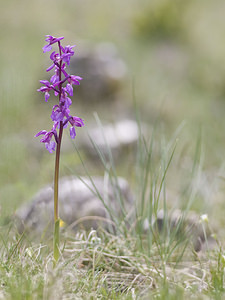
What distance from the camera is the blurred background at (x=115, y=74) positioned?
4109 mm

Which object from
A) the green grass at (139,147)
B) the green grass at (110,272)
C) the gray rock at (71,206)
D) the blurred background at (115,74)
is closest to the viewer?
the green grass at (110,272)

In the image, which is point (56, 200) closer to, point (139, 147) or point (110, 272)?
Result: point (110, 272)

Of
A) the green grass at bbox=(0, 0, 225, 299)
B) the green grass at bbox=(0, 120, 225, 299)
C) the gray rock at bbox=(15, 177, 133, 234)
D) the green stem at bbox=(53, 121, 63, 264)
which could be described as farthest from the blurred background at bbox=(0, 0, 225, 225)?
the green stem at bbox=(53, 121, 63, 264)

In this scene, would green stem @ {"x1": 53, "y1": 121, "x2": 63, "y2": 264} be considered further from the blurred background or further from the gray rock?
the gray rock

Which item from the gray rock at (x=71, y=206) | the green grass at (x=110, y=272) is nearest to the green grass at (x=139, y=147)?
the green grass at (x=110, y=272)

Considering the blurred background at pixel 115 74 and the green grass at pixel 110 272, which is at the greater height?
the blurred background at pixel 115 74

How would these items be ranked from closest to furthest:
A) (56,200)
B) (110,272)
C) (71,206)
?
(56,200), (110,272), (71,206)

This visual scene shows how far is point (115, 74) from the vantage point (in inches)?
262

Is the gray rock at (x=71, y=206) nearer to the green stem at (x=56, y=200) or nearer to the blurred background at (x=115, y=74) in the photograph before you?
the blurred background at (x=115, y=74)

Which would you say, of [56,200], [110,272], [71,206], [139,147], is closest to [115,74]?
[71,206]

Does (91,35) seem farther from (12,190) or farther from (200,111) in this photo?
(12,190)

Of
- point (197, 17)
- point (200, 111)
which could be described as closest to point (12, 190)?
point (200, 111)

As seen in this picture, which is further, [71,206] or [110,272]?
[71,206]

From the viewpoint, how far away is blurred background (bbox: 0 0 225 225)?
411 centimetres
